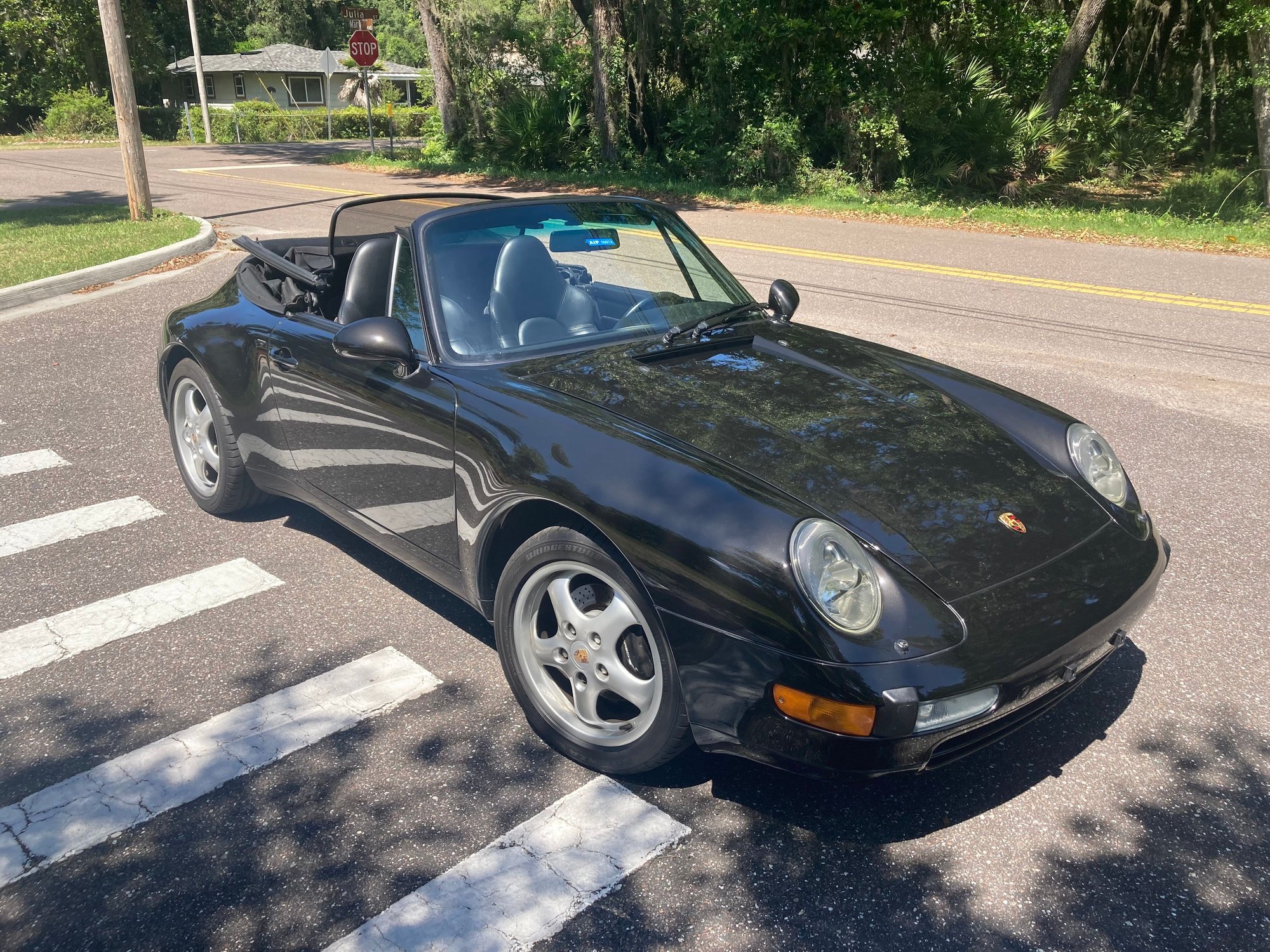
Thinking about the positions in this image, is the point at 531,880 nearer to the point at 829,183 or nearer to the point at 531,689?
the point at 531,689

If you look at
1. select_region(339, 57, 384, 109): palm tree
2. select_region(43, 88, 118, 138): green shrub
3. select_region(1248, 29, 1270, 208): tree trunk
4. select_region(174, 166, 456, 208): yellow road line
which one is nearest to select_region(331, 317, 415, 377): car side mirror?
select_region(174, 166, 456, 208): yellow road line

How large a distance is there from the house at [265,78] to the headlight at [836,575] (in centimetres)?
5668

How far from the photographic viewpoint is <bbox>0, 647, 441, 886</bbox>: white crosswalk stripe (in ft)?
8.98

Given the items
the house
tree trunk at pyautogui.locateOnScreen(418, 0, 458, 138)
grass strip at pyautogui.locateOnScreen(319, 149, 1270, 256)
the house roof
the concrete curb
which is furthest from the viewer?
the house

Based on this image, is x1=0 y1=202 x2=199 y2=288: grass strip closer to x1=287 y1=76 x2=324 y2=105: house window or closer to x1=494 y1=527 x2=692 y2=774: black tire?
x1=494 y1=527 x2=692 y2=774: black tire

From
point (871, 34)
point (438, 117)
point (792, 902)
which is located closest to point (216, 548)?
point (792, 902)

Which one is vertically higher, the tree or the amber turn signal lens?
the tree

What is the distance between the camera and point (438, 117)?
86.4ft

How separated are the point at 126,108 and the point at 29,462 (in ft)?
32.4

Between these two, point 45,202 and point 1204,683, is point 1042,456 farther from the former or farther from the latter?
point 45,202

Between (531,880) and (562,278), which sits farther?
(562,278)

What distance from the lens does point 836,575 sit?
254cm

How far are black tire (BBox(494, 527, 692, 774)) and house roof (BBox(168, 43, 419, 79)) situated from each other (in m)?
56.8

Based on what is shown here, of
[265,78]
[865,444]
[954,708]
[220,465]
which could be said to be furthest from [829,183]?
[265,78]
